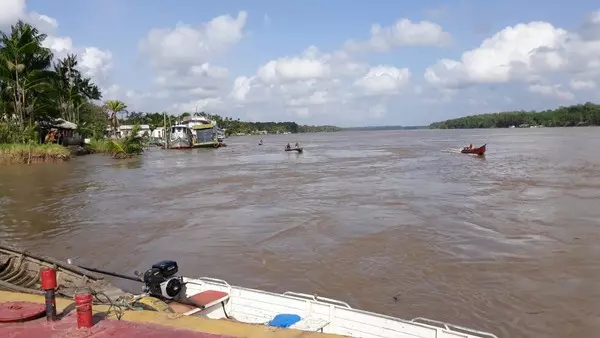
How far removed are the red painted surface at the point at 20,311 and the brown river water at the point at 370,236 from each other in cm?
401

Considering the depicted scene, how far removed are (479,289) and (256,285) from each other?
4.22 meters

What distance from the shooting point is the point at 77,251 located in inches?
490

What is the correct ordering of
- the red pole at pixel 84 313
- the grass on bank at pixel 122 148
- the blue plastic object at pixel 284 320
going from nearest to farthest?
the red pole at pixel 84 313, the blue plastic object at pixel 284 320, the grass on bank at pixel 122 148

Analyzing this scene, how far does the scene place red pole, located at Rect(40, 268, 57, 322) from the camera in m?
4.89

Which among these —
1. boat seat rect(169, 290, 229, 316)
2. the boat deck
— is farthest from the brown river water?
the boat deck

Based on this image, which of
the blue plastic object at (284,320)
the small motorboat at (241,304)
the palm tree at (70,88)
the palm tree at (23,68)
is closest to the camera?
the small motorboat at (241,304)

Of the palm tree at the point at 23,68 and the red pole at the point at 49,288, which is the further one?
the palm tree at the point at 23,68

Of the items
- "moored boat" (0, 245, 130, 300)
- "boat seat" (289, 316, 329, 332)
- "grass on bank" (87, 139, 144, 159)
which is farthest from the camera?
"grass on bank" (87, 139, 144, 159)

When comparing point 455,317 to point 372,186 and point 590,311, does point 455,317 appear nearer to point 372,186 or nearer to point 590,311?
point 590,311

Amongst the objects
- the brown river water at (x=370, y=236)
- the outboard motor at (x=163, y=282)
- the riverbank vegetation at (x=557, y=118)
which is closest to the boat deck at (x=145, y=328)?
the outboard motor at (x=163, y=282)

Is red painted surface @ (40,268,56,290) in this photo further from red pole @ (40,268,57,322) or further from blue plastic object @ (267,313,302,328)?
A: blue plastic object @ (267,313,302,328)

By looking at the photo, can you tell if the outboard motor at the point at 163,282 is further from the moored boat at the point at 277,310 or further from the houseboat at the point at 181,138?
the houseboat at the point at 181,138

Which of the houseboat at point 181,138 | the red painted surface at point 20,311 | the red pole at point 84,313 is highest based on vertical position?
the houseboat at point 181,138

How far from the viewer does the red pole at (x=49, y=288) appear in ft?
16.1
